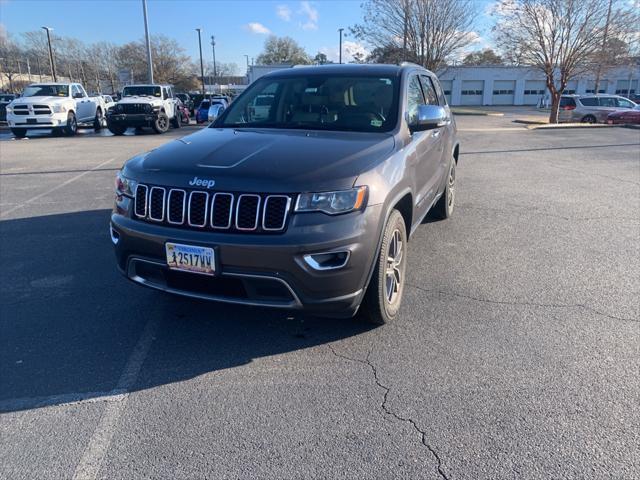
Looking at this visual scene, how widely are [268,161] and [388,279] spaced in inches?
49.1

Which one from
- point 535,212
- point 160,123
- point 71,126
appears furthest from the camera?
point 160,123

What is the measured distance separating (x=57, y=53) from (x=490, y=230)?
72.5 metres

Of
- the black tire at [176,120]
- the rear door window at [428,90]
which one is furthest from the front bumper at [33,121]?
the rear door window at [428,90]

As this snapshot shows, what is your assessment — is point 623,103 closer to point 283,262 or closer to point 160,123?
point 160,123

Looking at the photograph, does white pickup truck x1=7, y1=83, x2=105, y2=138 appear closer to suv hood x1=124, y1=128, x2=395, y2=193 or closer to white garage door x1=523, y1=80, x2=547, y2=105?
suv hood x1=124, y1=128, x2=395, y2=193

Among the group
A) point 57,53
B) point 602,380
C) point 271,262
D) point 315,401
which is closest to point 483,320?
point 602,380

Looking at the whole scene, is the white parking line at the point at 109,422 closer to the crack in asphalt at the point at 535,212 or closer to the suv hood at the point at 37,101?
the crack in asphalt at the point at 535,212

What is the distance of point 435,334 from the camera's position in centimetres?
352

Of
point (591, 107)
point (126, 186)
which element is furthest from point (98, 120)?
point (591, 107)

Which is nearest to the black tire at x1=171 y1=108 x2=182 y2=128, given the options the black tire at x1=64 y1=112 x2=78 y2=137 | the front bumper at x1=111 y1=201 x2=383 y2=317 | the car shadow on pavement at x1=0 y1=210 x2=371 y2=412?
the black tire at x1=64 y1=112 x2=78 y2=137

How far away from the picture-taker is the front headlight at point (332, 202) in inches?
112

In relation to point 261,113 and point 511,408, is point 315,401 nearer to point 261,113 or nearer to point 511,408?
point 511,408

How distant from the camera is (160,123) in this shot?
20.7 m

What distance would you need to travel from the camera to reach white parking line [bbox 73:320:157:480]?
2.31m
